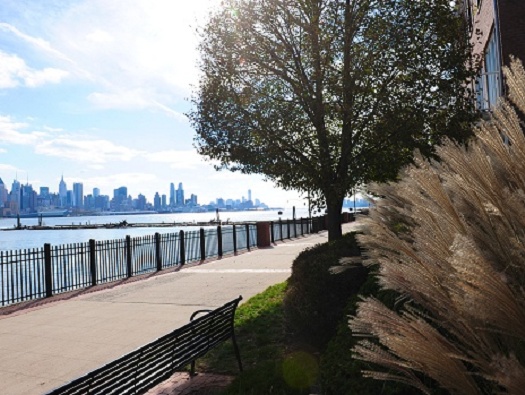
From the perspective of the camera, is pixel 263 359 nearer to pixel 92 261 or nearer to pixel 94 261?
pixel 92 261

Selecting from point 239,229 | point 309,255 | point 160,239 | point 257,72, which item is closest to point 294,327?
point 309,255

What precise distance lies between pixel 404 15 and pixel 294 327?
710 cm

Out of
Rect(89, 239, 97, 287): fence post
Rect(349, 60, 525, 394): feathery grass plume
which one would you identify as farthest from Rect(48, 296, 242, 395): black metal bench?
Rect(89, 239, 97, 287): fence post

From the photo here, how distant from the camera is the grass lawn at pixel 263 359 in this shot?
511 centimetres

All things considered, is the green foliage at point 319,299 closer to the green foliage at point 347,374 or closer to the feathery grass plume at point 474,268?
the green foliage at point 347,374

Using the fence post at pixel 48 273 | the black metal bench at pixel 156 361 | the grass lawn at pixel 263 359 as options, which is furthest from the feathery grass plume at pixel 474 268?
the fence post at pixel 48 273

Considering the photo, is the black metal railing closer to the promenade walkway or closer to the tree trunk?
the promenade walkway

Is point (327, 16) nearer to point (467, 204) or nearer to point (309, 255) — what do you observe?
point (309, 255)

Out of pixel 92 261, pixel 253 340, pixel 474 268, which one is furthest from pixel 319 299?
pixel 92 261

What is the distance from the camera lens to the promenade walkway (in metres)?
6.66

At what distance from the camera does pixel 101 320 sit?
962cm

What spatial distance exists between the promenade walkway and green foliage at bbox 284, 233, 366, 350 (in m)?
1.49

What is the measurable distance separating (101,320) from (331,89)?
6.80 meters

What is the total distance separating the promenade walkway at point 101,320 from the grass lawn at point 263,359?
0.67m
